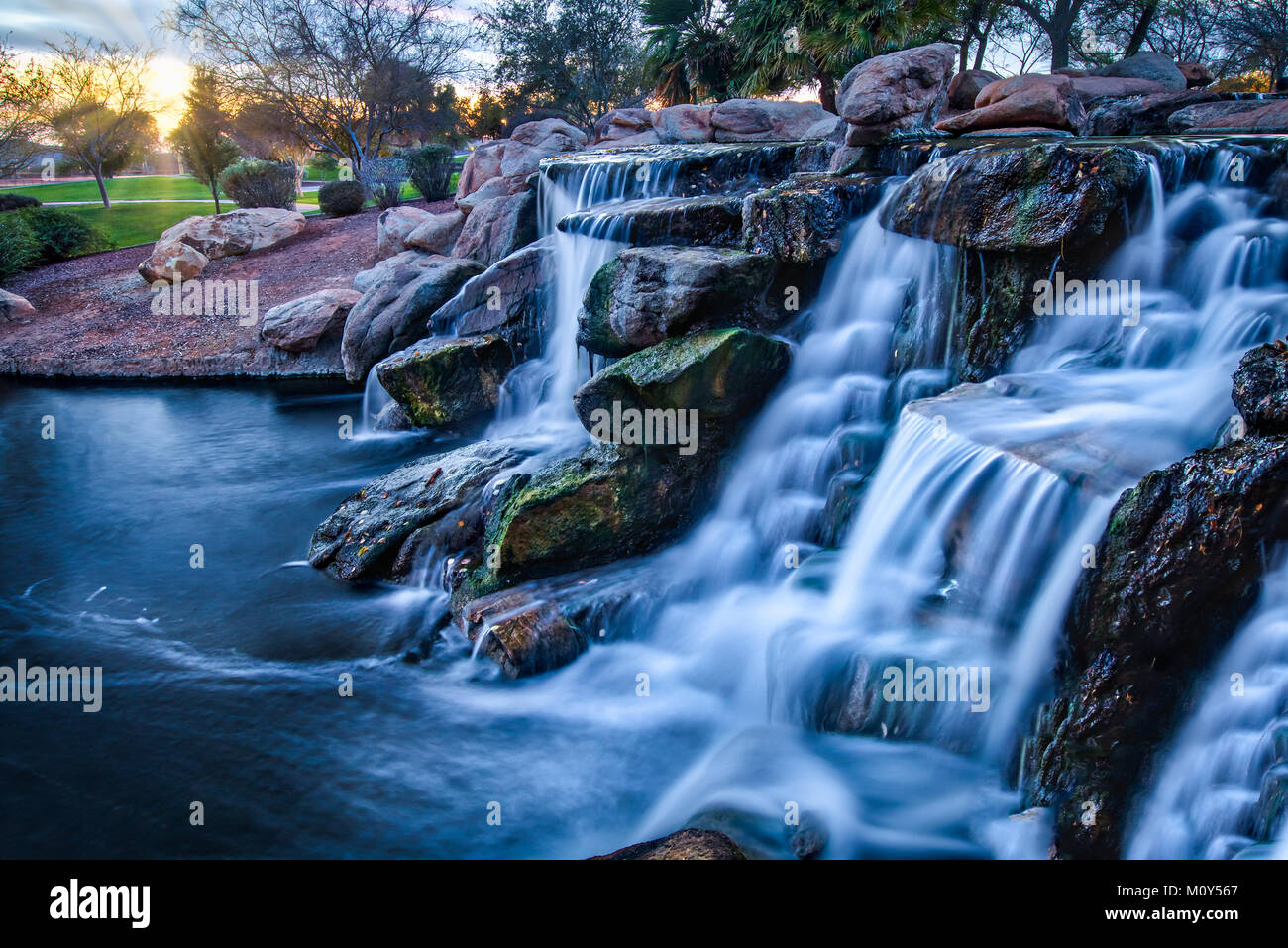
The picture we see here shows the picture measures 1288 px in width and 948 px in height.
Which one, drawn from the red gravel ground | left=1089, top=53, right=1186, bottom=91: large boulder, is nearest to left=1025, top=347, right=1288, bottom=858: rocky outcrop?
the red gravel ground

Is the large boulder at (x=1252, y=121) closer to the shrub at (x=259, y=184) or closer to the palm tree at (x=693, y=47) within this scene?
the palm tree at (x=693, y=47)

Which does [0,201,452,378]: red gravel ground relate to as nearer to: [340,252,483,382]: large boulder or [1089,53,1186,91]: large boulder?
[340,252,483,382]: large boulder

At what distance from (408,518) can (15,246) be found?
65.1ft

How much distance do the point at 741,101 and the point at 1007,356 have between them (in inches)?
558

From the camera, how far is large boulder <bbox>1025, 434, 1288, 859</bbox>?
4.38 meters

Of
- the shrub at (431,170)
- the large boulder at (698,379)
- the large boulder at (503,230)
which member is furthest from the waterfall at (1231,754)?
the shrub at (431,170)

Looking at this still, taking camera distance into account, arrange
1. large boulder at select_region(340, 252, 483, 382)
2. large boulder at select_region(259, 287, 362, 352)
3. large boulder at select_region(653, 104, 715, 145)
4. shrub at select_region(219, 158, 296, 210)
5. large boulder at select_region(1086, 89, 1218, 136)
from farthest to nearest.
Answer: shrub at select_region(219, 158, 296, 210), large boulder at select_region(653, 104, 715, 145), large boulder at select_region(259, 287, 362, 352), large boulder at select_region(340, 252, 483, 382), large boulder at select_region(1086, 89, 1218, 136)

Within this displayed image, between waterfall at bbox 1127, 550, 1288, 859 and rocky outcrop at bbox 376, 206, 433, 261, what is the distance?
752 inches

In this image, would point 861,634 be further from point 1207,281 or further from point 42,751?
point 42,751

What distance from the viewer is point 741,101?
19.8 metres

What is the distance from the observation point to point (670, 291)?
29.0 ft

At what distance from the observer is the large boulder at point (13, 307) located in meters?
18.9

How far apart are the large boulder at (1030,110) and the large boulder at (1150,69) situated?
659cm

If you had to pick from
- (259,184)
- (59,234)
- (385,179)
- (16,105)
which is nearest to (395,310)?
(259,184)
